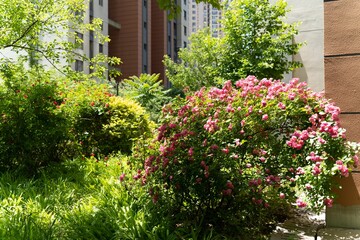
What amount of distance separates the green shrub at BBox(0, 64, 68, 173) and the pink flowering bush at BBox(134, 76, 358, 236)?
12.5ft

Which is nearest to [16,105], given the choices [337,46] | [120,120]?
[120,120]

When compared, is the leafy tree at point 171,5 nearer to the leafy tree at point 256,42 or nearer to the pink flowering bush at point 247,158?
the pink flowering bush at point 247,158

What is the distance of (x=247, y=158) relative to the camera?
4.48m

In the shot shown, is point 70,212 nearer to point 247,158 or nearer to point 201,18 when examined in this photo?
Result: point 247,158

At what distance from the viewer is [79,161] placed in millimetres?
8164

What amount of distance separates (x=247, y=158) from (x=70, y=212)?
2108 millimetres

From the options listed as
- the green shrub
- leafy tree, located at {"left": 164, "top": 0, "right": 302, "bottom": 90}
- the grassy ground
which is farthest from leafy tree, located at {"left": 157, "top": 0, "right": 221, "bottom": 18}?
leafy tree, located at {"left": 164, "top": 0, "right": 302, "bottom": 90}

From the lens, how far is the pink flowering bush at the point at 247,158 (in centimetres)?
409

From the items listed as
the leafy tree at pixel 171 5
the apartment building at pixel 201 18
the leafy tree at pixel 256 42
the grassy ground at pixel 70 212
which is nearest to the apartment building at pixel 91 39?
the apartment building at pixel 201 18

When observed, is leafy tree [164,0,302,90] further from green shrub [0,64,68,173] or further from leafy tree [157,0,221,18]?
leafy tree [157,0,221,18]

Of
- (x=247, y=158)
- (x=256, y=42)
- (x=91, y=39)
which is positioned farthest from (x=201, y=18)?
(x=247, y=158)

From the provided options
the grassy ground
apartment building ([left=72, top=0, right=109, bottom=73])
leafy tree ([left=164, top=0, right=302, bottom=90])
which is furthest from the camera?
apartment building ([left=72, top=0, right=109, bottom=73])

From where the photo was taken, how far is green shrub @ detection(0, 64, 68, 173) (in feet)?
25.3

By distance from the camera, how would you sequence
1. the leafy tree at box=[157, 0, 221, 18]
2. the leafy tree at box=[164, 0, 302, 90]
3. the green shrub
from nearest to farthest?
1. the leafy tree at box=[157, 0, 221, 18]
2. the green shrub
3. the leafy tree at box=[164, 0, 302, 90]
